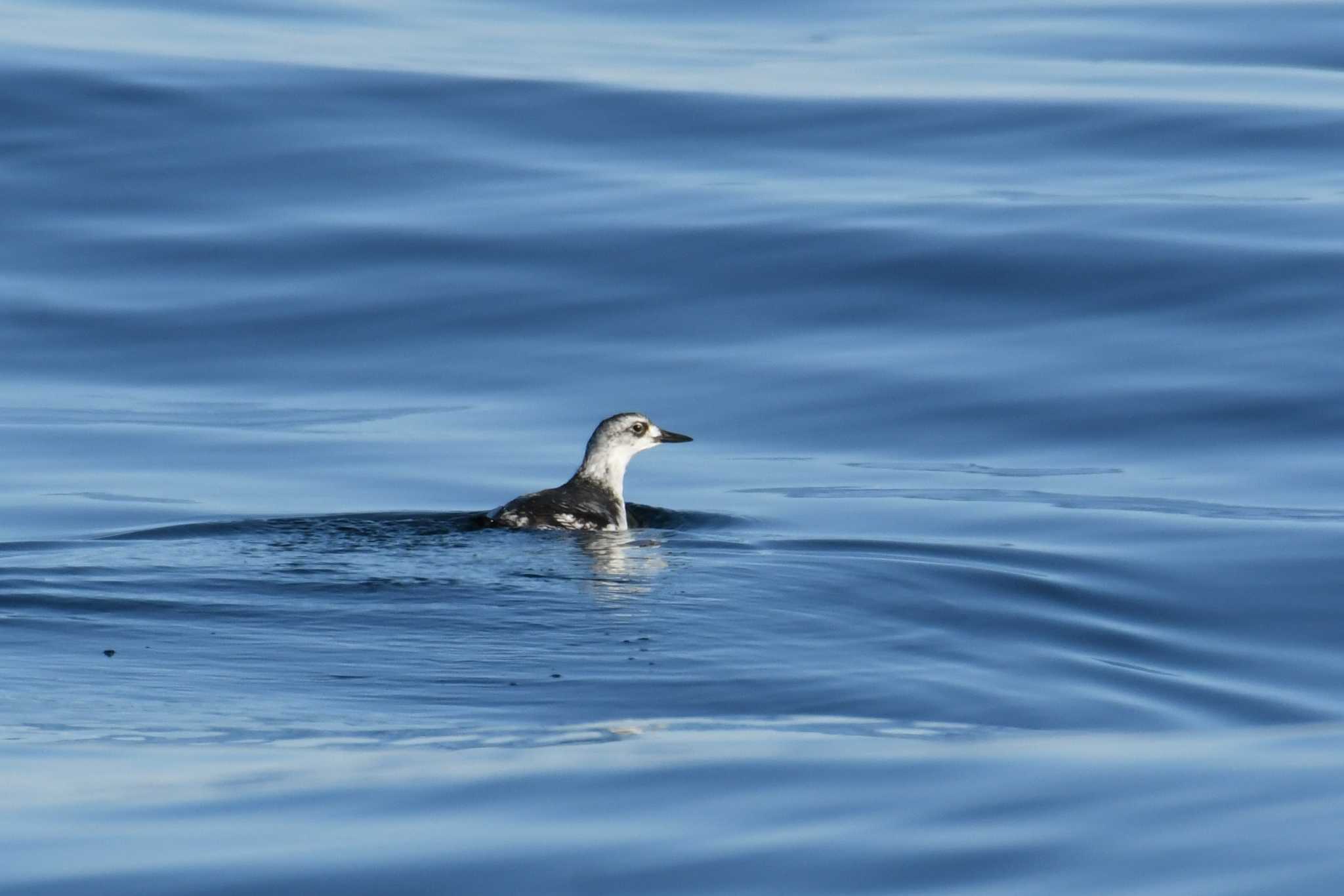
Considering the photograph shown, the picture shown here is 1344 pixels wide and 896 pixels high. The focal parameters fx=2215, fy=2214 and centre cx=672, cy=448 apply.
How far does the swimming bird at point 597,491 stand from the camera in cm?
1169

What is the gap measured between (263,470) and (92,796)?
7.76 metres

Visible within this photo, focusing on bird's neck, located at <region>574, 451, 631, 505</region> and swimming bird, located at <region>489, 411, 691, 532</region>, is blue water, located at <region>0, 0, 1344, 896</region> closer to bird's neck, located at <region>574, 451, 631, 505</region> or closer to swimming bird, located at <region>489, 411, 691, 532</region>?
swimming bird, located at <region>489, 411, 691, 532</region>

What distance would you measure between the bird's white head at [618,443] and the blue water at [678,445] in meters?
0.41

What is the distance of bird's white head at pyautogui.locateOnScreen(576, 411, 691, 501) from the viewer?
13195 millimetres

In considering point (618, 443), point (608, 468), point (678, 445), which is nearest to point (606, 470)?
point (608, 468)

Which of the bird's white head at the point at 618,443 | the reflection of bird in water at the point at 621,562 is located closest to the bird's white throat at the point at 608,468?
the bird's white head at the point at 618,443

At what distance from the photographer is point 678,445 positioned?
1512cm

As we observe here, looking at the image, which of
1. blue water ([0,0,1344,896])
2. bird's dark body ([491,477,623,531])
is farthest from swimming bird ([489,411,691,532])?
blue water ([0,0,1344,896])

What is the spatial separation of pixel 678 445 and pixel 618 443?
71.6 inches

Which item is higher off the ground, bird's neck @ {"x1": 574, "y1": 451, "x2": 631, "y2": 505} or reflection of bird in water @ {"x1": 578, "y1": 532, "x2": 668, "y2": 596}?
bird's neck @ {"x1": 574, "y1": 451, "x2": 631, "y2": 505}

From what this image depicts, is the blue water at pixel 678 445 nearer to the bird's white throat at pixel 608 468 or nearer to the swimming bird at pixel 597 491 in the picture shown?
the swimming bird at pixel 597 491

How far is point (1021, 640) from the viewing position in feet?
30.5

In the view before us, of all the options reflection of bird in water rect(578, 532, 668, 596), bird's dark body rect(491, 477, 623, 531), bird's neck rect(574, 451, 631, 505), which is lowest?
reflection of bird in water rect(578, 532, 668, 596)

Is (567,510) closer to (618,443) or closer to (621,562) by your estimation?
(621,562)
